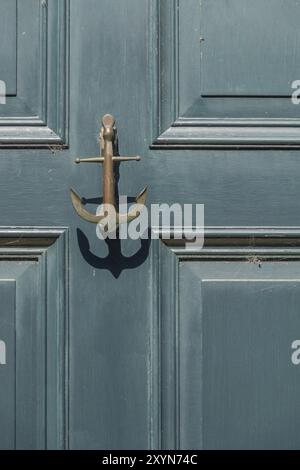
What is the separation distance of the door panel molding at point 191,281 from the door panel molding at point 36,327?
130 mm

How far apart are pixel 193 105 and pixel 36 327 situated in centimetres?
39

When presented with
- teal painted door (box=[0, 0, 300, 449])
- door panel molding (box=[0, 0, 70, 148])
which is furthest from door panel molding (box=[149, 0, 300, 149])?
door panel molding (box=[0, 0, 70, 148])

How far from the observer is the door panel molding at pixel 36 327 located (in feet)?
3.96

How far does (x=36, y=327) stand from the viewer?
1.21 metres

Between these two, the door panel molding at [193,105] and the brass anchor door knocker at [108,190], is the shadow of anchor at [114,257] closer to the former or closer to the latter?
the brass anchor door knocker at [108,190]

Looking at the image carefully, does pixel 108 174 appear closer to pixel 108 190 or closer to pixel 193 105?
pixel 108 190

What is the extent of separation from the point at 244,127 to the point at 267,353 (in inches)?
12.7

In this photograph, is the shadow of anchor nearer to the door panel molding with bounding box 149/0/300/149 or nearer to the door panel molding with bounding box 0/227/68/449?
the door panel molding with bounding box 0/227/68/449

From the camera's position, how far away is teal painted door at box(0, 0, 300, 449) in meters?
Answer: 1.21

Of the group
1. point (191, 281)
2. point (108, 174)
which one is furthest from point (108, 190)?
point (191, 281)

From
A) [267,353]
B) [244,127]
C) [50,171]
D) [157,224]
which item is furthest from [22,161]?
[267,353]

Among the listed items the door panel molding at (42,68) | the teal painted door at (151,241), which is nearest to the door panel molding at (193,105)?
the teal painted door at (151,241)

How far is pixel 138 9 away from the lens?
3.98ft

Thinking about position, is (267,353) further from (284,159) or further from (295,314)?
(284,159)
